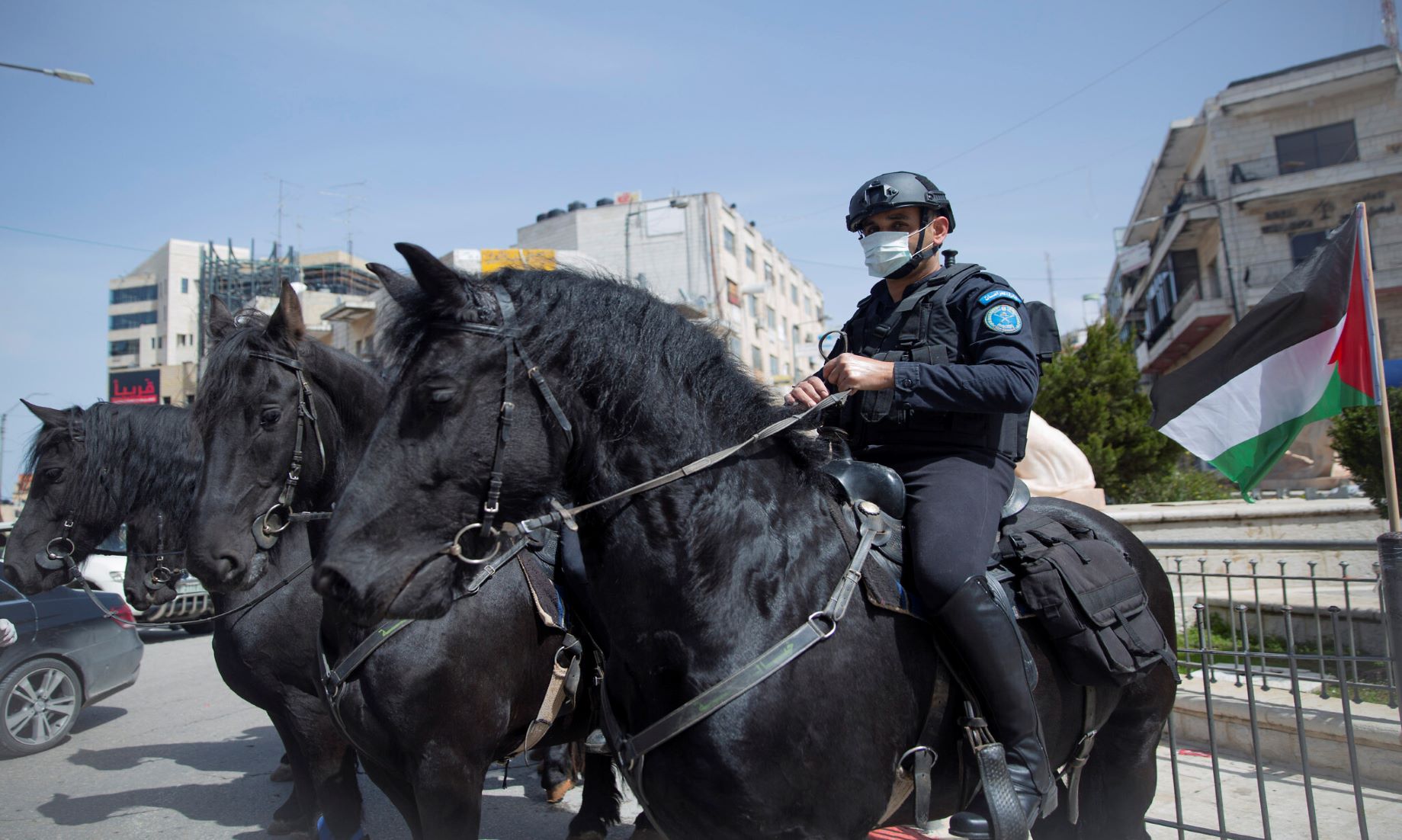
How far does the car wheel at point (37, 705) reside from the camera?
736cm

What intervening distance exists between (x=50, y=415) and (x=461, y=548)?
17.9 ft

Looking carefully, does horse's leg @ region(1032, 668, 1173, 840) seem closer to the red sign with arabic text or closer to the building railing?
the building railing

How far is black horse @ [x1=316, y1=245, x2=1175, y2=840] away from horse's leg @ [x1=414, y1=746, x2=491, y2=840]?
138cm

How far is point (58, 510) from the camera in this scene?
221 inches

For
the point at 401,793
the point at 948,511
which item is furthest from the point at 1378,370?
the point at 401,793

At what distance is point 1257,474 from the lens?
4.59m

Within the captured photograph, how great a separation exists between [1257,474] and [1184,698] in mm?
2152

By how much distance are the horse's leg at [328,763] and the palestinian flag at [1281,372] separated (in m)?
4.87

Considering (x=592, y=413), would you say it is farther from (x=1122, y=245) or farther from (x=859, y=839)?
(x=1122, y=245)

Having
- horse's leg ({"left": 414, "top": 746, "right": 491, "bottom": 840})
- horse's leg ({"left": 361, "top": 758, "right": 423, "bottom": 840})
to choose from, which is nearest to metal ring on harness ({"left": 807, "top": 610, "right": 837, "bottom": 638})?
horse's leg ({"left": 414, "top": 746, "right": 491, "bottom": 840})

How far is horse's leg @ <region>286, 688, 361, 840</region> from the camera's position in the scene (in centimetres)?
403

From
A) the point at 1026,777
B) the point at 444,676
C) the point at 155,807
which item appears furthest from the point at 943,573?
the point at 155,807

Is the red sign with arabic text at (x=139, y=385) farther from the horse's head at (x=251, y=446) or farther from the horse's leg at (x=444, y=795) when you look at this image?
the horse's leg at (x=444, y=795)

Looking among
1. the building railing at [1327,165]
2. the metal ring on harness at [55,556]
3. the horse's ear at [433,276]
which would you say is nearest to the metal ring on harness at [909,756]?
the horse's ear at [433,276]
